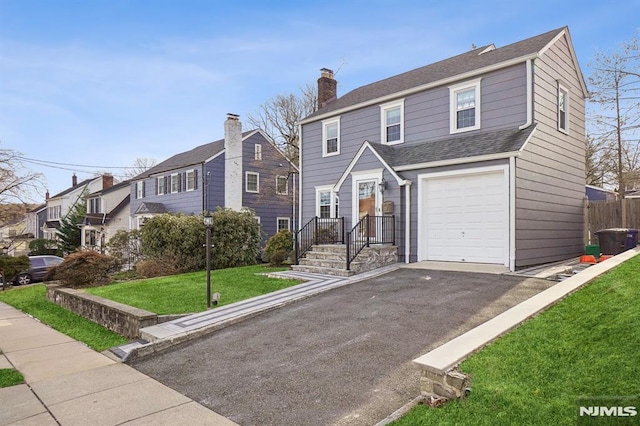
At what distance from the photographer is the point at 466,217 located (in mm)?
10977

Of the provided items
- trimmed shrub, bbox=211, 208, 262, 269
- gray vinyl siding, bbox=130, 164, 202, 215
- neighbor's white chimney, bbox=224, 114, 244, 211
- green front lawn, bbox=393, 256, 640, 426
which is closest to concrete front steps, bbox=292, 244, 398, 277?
trimmed shrub, bbox=211, 208, 262, 269

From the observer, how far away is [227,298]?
9023 millimetres

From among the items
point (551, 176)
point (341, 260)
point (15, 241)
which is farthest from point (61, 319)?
point (15, 241)

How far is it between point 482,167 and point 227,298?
7.35 meters

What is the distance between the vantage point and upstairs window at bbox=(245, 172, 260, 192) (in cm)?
2370

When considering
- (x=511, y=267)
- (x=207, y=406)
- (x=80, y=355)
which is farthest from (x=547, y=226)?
(x=80, y=355)

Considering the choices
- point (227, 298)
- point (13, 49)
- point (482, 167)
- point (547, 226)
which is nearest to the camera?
point (227, 298)

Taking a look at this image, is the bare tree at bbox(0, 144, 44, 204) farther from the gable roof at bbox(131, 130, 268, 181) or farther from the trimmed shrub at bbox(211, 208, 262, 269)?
the trimmed shrub at bbox(211, 208, 262, 269)

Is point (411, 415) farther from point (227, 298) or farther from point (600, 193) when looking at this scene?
point (600, 193)

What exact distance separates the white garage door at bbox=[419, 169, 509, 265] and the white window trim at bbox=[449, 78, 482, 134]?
1.78m

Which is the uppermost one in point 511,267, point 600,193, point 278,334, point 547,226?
point 600,193

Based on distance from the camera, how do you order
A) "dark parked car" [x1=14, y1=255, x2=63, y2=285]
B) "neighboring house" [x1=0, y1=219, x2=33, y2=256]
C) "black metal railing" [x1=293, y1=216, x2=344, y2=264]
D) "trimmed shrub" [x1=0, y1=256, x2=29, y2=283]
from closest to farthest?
1. "black metal railing" [x1=293, y1=216, x2=344, y2=264]
2. "trimmed shrub" [x1=0, y1=256, x2=29, y2=283]
3. "dark parked car" [x1=14, y1=255, x2=63, y2=285]
4. "neighboring house" [x1=0, y1=219, x2=33, y2=256]

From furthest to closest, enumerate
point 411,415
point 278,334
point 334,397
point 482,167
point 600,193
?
1. point 600,193
2. point 482,167
3. point 278,334
4. point 334,397
5. point 411,415

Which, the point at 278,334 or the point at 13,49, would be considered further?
the point at 13,49
